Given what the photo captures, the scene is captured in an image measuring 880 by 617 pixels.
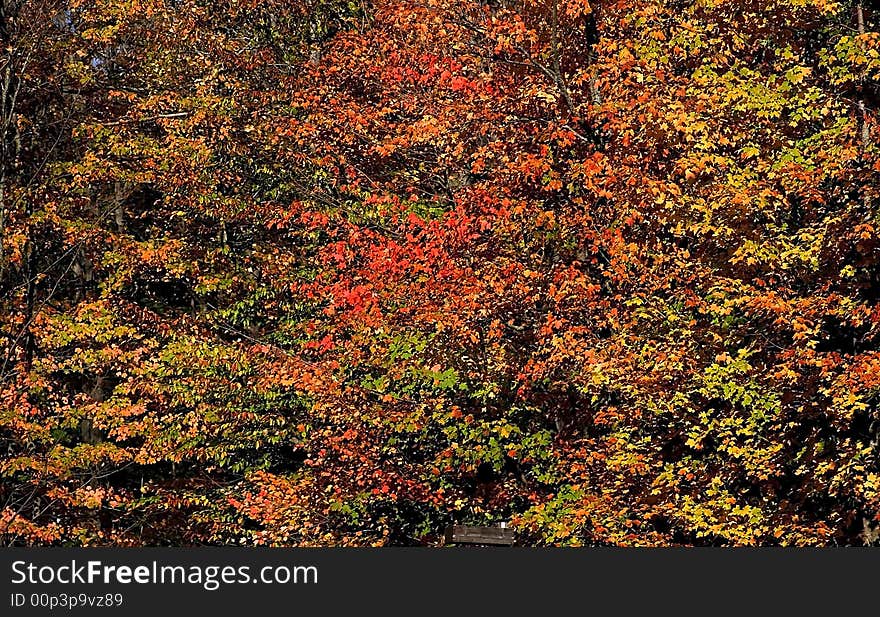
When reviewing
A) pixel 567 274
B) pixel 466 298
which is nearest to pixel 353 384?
pixel 466 298

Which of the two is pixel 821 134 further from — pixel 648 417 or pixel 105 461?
pixel 105 461

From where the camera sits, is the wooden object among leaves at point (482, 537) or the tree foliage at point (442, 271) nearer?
the wooden object among leaves at point (482, 537)

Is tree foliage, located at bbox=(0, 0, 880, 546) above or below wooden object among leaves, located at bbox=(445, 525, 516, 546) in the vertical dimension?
above

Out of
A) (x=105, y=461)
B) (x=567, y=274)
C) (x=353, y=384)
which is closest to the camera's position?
(x=567, y=274)

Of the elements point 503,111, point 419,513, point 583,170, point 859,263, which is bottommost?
point 419,513

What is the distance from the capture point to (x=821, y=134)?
1722 centimetres

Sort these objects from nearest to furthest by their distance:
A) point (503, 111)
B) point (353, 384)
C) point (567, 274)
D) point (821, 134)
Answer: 1. point (821, 134)
2. point (567, 274)
3. point (503, 111)
4. point (353, 384)

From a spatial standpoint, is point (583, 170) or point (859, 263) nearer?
point (859, 263)

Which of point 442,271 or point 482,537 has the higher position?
point 442,271

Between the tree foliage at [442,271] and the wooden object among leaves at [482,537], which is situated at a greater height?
the tree foliage at [442,271]

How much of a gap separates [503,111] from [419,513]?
7.27 meters

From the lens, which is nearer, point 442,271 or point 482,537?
point 482,537

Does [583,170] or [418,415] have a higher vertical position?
[583,170]

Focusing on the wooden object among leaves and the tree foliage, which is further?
the tree foliage
